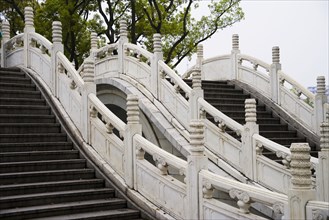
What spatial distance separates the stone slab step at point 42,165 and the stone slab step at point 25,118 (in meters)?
1.63

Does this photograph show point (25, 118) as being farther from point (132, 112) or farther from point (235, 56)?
point (235, 56)

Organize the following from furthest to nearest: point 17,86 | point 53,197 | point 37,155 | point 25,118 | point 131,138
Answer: point 17,86 → point 25,118 → point 37,155 → point 131,138 → point 53,197

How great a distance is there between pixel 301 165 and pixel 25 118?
6.35 meters

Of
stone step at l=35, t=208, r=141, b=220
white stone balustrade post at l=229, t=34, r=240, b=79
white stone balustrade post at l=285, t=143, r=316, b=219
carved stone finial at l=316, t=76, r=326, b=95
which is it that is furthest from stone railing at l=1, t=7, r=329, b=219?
white stone balustrade post at l=229, t=34, r=240, b=79

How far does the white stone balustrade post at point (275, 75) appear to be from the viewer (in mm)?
14046

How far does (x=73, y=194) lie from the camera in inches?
291

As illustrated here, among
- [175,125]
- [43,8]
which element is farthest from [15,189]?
[43,8]

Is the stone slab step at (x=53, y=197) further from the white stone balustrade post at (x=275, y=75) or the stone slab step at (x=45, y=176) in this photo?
the white stone balustrade post at (x=275, y=75)

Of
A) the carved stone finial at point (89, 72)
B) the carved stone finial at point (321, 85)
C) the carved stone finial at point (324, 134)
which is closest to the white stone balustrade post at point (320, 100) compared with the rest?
the carved stone finial at point (321, 85)

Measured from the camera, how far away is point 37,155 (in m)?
8.30

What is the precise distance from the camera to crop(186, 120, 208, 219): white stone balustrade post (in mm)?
6281

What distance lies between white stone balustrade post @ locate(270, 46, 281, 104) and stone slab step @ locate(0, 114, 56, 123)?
23.8 ft

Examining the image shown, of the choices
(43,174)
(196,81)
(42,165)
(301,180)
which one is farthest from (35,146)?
(301,180)

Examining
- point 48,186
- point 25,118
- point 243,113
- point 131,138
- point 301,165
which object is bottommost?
point 48,186
